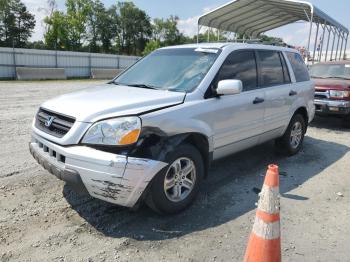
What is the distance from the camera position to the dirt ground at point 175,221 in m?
3.23

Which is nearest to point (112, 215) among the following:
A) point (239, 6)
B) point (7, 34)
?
point (239, 6)

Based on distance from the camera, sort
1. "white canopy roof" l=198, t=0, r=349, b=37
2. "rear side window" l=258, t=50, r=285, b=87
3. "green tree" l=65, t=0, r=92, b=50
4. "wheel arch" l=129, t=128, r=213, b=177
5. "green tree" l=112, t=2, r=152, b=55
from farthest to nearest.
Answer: "green tree" l=112, t=2, r=152, b=55, "green tree" l=65, t=0, r=92, b=50, "white canopy roof" l=198, t=0, r=349, b=37, "rear side window" l=258, t=50, r=285, b=87, "wheel arch" l=129, t=128, r=213, b=177

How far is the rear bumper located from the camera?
888 cm

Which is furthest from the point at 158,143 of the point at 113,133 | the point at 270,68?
the point at 270,68

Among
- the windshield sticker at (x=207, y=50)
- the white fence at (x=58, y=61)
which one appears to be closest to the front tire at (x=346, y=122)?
the windshield sticker at (x=207, y=50)

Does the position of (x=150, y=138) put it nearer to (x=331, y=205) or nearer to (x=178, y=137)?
(x=178, y=137)

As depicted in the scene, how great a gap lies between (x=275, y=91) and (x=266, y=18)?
14596 millimetres

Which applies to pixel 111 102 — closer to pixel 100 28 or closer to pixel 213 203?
pixel 213 203

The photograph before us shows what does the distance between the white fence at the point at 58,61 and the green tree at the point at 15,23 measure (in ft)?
110

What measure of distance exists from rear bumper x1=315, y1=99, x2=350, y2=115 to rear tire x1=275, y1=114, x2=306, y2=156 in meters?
2.84

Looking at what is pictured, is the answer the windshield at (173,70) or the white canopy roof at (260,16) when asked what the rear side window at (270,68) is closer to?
the windshield at (173,70)

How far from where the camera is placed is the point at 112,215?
3861mm

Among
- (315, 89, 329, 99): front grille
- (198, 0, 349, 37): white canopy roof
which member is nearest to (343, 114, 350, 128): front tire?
(315, 89, 329, 99): front grille

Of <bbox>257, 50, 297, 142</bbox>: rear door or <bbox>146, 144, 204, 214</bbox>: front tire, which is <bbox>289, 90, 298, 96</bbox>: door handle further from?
<bbox>146, 144, 204, 214</bbox>: front tire
